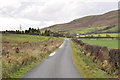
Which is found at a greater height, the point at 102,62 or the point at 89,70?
the point at 89,70

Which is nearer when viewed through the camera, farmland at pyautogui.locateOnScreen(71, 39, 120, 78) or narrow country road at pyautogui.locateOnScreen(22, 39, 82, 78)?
narrow country road at pyautogui.locateOnScreen(22, 39, 82, 78)

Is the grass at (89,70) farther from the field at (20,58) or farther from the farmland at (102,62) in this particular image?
the field at (20,58)

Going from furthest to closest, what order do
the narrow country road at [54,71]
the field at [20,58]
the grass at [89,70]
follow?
1. the field at [20,58]
2. the grass at [89,70]
3. the narrow country road at [54,71]

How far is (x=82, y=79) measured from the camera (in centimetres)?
724

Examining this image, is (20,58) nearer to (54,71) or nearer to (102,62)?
(54,71)

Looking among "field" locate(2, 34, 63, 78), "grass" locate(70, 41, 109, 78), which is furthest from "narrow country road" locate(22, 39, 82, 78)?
"field" locate(2, 34, 63, 78)

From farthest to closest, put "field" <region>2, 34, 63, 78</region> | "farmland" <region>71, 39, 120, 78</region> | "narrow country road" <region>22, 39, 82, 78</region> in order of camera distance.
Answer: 1. "farmland" <region>71, 39, 120, 78</region>
2. "field" <region>2, 34, 63, 78</region>
3. "narrow country road" <region>22, 39, 82, 78</region>

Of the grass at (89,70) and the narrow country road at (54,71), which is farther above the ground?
the narrow country road at (54,71)

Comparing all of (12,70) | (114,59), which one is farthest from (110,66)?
(12,70)

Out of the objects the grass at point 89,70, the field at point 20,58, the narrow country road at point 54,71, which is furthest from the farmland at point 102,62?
the field at point 20,58

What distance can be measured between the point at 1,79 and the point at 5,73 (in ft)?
2.66

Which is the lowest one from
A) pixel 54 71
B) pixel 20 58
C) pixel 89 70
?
pixel 89 70

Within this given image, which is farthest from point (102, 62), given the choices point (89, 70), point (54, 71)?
point (54, 71)

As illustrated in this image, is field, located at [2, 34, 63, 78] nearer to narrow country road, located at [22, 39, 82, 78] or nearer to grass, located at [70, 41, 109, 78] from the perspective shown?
narrow country road, located at [22, 39, 82, 78]
